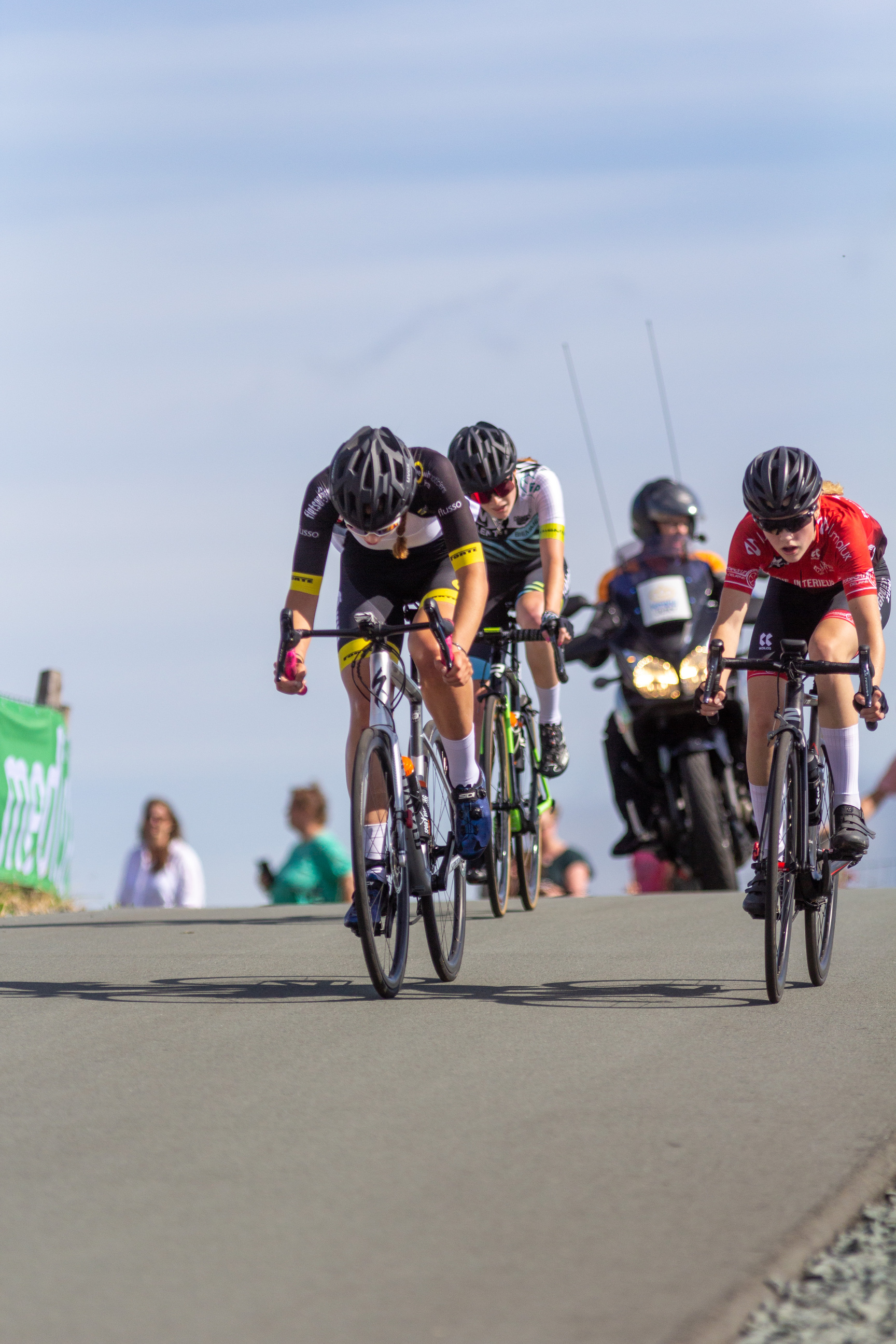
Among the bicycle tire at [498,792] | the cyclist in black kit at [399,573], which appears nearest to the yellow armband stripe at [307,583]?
the cyclist in black kit at [399,573]

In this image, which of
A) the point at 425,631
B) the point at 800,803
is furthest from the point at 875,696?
the point at 425,631

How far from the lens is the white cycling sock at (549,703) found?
10.1 metres

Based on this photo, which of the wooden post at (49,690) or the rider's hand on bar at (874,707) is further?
the wooden post at (49,690)

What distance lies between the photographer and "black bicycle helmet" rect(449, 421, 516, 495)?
29.4 feet

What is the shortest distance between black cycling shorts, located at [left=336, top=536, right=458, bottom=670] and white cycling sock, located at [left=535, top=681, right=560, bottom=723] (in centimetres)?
306

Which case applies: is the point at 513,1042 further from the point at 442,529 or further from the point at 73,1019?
the point at 442,529

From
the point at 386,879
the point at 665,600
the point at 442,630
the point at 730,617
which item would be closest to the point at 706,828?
the point at 665,600

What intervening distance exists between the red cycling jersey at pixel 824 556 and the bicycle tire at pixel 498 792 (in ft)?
8.54

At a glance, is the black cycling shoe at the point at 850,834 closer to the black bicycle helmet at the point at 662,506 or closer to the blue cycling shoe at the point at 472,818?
the blue cycling shoe at the point at 472,818

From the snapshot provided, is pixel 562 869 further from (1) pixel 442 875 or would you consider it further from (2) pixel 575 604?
(1) pixel 442 875

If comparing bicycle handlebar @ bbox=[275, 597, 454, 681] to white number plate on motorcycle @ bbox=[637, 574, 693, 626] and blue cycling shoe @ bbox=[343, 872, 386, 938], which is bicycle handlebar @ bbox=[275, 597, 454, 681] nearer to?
blue cycling shoe @ bbox=[343, 872, 386, 938]

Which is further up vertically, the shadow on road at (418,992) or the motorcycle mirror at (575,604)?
the motorcycle mirror at (575,604)

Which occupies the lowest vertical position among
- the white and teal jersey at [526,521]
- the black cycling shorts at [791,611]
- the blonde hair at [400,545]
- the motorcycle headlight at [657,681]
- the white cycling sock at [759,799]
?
the white cycling sock at [759,799]

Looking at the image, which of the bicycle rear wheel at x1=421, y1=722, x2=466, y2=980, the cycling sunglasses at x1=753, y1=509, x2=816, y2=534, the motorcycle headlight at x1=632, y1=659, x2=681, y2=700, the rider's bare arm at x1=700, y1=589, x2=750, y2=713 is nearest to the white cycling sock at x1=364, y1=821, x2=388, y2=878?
the bicycle rear wheel at x1=421, y1=722, x2=466, y2=980
